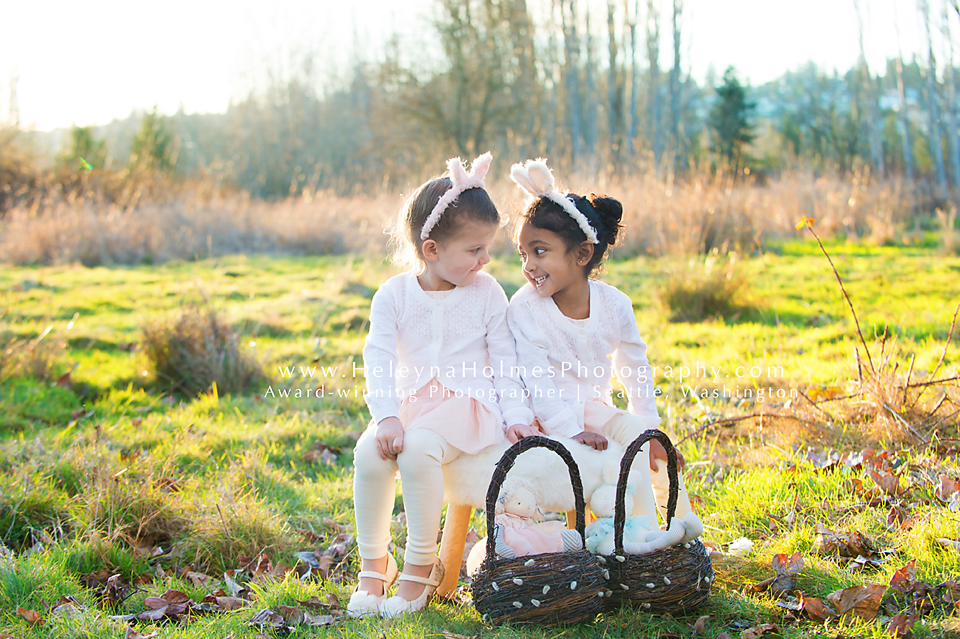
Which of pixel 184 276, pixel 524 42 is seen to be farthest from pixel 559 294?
pixel 524 42

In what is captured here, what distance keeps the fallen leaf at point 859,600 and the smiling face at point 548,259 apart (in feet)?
4.56

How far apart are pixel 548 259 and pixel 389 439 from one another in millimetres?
898

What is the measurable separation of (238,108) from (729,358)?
29.7 metres

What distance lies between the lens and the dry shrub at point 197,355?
5.14 m

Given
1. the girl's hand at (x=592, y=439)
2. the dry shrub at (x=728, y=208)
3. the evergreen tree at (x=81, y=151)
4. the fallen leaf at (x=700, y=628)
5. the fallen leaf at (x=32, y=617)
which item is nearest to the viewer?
the fallen leaf at (x=700, y=628)

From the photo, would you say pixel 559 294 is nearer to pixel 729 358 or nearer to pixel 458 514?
pixel 458 514

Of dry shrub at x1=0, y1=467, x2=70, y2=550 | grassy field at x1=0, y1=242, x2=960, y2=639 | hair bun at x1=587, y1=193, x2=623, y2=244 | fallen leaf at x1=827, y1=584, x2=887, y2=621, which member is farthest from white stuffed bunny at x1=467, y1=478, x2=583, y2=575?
dry shrub at x1=0, y1=467, x2=70, y2=550

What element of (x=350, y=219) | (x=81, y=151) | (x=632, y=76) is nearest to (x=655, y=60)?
(x=632, y=76)

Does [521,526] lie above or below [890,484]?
above

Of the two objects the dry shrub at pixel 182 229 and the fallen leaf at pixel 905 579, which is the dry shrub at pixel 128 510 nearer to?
the fallen leaf at pixel 905 579

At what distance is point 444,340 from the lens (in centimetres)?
261

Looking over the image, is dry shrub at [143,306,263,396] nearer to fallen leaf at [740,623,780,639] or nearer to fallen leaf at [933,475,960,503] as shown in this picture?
fallen leaf at [740,623,780,639]

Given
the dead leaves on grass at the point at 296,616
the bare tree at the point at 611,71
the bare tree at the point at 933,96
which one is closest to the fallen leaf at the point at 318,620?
the dead leaves on grass at the point at 296,616

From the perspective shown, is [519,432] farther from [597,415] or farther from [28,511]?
[28,511]
